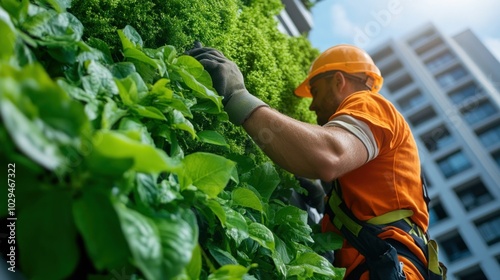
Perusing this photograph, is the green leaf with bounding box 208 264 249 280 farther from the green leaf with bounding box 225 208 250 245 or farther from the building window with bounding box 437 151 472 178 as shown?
the building window with bounding box 437 151 472 178

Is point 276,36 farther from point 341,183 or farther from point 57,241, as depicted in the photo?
point 57,241

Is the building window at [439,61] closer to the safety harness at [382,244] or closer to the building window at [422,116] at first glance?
the building window at [422,116]

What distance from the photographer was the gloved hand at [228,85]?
75.5 inches

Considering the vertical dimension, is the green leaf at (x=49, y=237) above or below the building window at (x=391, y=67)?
above

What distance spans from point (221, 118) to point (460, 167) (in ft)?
105

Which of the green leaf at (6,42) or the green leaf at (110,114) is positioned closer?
the green leaf at (6,42)

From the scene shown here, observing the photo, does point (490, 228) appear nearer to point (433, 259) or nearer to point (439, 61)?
point (439, 61)

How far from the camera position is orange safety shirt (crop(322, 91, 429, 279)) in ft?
6.59

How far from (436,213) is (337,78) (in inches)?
1172

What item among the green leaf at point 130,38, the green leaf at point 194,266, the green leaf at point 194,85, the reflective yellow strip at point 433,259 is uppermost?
the green leaf at point 130,38

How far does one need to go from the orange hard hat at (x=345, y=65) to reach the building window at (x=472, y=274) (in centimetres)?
2835

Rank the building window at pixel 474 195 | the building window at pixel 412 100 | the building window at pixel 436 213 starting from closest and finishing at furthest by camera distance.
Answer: the building window at pixel 474 195
the building window at pixel 436 213
the building window at pixel 412 100

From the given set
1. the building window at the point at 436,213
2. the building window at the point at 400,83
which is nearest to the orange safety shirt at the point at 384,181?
the building window at the point at 436,213

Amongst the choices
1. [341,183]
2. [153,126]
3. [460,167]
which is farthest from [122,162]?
[460,167]
